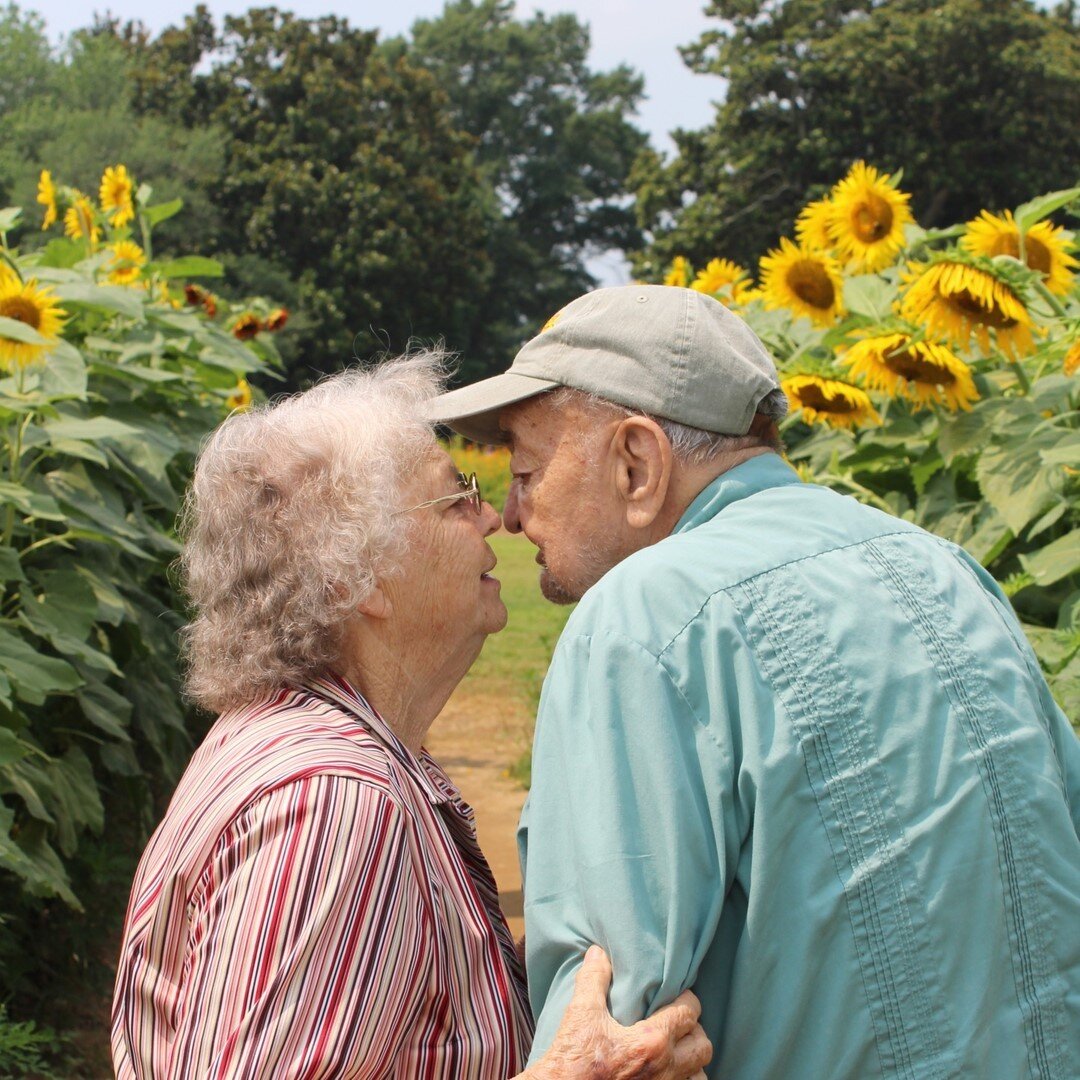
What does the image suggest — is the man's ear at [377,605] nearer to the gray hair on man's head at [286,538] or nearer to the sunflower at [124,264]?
the gray hair on man's head at [286,538]

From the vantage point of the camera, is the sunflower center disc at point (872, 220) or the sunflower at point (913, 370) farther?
the sunflower center disc at point (872, 220)

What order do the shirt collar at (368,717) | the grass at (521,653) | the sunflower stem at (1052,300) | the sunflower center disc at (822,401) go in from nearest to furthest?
the shirt collar at (368,717) < the sunflower stem at (1052,300) < the sunflower center disc at (822,401) < the grass at (521,653)

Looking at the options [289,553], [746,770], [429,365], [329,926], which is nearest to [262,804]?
[329,926]

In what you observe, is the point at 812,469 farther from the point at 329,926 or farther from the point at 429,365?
the point at 329,926

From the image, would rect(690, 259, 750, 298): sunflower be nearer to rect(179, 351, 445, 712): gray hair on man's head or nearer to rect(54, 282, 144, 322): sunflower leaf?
rect(54, 282, 144, 322): sunflower leaf

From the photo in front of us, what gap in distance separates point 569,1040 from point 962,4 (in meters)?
33.1

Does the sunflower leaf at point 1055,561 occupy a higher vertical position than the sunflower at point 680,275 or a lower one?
lower

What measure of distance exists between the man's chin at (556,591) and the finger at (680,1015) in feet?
1.98

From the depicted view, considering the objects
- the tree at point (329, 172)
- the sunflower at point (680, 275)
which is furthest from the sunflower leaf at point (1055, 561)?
the tree at point (329, 172)

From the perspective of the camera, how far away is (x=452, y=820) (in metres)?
2.12

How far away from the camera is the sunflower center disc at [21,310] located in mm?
4082

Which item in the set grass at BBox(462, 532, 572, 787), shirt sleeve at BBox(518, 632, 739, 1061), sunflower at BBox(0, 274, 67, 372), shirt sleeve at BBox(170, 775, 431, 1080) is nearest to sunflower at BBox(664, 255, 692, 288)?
grass at BBox(462, 532, 572, 787)

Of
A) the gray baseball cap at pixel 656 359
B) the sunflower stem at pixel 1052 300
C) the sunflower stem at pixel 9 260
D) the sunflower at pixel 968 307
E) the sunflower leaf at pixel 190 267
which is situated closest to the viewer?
the gray baseball cap at pixel 656 359

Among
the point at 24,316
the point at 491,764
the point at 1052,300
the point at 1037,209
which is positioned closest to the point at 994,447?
the point at 1052,300
